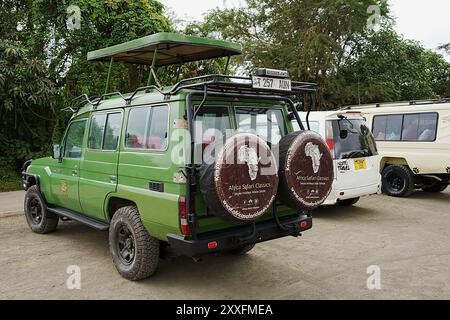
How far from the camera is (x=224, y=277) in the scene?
14.9 feet

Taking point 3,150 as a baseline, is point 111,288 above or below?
below

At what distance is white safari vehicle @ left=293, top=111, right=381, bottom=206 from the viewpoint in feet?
23.4

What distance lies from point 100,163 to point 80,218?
912mm

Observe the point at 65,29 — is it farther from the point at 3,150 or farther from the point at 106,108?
the point at 106,108

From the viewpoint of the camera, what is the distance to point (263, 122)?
4.63 m

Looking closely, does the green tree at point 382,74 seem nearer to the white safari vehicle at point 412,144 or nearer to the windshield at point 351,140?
the white safari vehicle at point 412,144

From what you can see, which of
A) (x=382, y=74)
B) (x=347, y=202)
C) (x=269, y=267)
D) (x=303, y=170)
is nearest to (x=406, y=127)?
(x=347, y=202)

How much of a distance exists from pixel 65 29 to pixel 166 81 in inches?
120

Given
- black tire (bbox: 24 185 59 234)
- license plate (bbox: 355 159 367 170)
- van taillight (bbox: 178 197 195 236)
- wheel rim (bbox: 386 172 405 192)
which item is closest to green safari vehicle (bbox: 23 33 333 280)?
van taillight (bbox: 178 197 195 236)

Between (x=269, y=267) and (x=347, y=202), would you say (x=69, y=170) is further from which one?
(x=347, y=202)

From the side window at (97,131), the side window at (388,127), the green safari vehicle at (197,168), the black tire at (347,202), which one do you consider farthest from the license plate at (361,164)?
the side window at (97,131)

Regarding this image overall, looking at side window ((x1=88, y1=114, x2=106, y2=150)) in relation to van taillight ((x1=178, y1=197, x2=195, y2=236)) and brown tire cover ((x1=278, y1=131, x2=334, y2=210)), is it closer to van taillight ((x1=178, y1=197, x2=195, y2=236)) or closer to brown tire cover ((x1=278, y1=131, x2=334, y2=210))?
van taillight ((x1=178, y1=197, x2=195, y2=236))

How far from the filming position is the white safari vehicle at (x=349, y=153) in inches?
281
